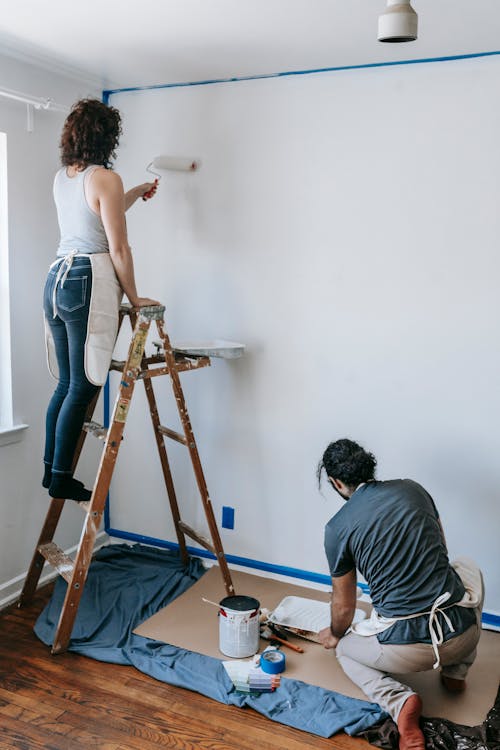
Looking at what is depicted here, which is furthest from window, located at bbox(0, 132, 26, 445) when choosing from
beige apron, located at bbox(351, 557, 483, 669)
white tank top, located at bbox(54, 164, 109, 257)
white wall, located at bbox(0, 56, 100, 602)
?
beige apron, located at bbox(351, 557, 483, 669)

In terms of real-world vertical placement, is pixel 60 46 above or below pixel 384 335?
above

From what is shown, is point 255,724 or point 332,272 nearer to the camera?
point 255,724

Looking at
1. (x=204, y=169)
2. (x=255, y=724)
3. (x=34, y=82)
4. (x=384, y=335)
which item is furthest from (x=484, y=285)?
(x=34, y=82)

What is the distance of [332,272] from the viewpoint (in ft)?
10.6

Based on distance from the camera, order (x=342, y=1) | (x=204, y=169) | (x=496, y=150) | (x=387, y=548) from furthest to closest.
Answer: (x=204, y=169)
(x=496, y=150)
(x=387, y=548)
(x=342, y=1)

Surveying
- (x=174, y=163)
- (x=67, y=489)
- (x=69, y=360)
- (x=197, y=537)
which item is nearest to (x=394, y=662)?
(x=197, y=537)

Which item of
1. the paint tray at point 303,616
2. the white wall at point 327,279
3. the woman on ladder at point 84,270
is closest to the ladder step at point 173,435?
the white wall at point 327,279

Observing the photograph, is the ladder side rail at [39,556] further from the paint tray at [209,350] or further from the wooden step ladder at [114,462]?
the paint tray at [209,350]

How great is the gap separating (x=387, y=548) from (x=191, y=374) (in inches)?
59.7

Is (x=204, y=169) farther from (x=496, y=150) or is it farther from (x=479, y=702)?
(x=479, y=702)

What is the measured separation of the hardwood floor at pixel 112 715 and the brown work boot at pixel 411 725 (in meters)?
0.16

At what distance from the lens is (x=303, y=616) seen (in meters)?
3.11

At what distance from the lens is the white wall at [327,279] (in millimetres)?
2959

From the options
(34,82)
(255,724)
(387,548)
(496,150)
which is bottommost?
(255,724)
